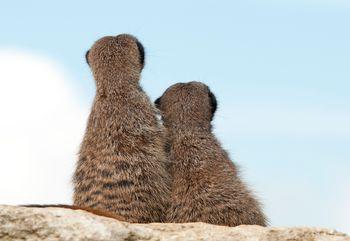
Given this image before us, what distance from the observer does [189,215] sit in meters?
6.27

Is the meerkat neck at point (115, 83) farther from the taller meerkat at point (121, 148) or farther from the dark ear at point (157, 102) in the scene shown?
the dark ear at point (157, 102)

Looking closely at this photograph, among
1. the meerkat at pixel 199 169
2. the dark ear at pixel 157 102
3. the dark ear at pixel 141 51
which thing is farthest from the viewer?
the dark ear at pixel 141 51

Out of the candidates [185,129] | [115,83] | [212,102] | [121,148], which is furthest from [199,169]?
[115,83]

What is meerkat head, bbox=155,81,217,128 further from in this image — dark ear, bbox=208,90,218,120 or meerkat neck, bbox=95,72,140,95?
meerkat neck, bbox=95,72,140,95

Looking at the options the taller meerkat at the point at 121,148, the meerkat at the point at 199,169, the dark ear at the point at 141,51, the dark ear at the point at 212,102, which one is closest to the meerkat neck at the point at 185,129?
the meerkat at the point at 199,169

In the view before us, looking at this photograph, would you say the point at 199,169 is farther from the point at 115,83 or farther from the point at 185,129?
the point at 115,83

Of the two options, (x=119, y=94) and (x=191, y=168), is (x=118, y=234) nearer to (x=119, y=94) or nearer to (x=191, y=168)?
(x=191, y=168)

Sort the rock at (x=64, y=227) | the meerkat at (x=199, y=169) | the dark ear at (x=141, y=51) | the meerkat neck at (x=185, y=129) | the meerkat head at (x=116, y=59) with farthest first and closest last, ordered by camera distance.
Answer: the dark ear at (x=141, y=51) < the meerkat head at (x=116, y=59) < the meerkat neck at (x=185, y=129) < the meerkat at (x=199, y=169) < the rock at (x=64, y=227)

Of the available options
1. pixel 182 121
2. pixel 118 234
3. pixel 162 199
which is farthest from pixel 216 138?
pixel 118 234

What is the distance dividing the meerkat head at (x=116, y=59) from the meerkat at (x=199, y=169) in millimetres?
396

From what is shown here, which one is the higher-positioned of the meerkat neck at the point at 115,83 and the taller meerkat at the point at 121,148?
the meerkat neck at the point at 115,83

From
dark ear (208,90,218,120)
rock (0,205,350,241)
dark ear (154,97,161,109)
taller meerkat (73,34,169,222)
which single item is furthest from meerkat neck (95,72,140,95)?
rock (0,205,350,241)

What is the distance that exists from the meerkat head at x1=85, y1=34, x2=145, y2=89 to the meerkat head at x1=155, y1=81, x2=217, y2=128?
13.7 inches

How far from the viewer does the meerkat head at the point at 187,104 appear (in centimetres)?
697
